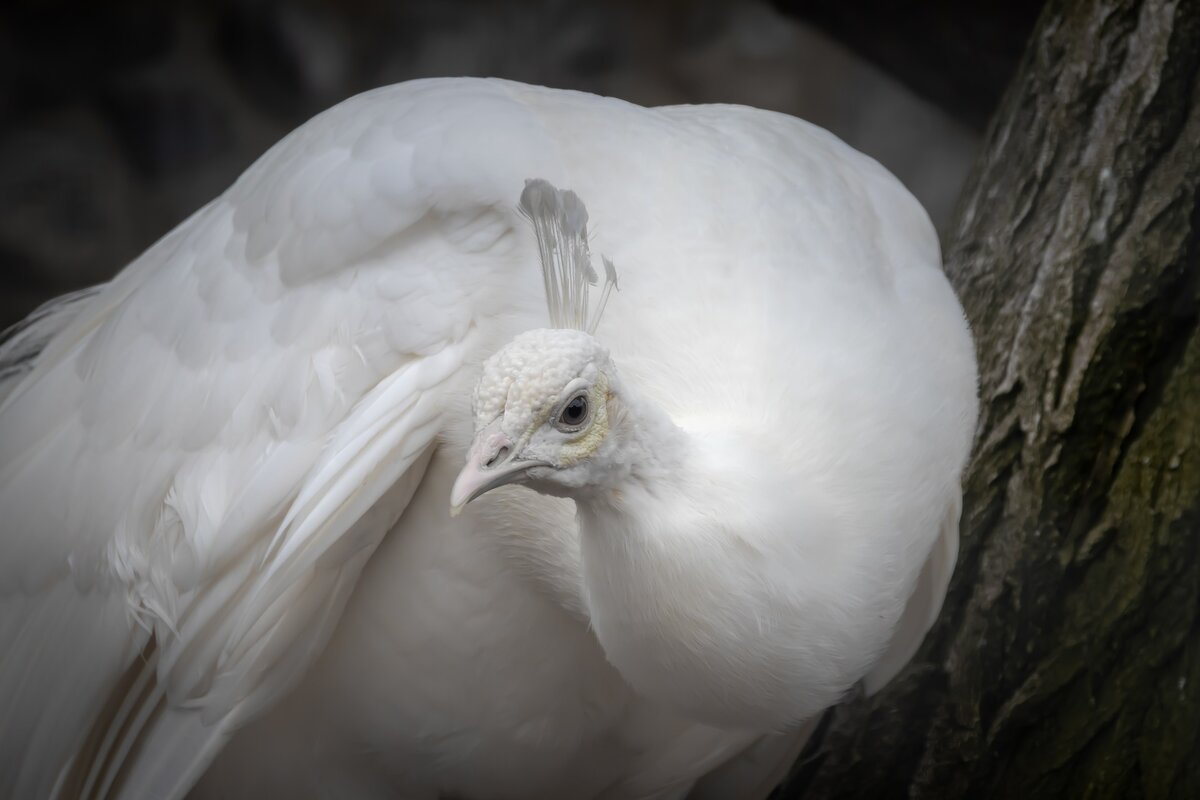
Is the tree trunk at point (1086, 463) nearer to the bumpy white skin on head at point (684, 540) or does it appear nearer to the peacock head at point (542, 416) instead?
the bumpy white skin on head at point (684, 540)

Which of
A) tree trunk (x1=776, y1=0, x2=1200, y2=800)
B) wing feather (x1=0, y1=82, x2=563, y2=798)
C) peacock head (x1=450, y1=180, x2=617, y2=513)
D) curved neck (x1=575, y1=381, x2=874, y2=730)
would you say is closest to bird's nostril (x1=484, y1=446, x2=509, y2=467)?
peacock head (x1=450, y1=180, x2=617, y2=513)

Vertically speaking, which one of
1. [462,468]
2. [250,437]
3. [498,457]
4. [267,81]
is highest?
[267,81]

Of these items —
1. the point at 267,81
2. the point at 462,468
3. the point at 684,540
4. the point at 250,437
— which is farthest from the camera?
the point at 267,81

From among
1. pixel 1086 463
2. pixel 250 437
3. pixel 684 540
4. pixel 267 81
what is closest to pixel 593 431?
pixel 684 540

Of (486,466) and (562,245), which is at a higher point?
(562,245)

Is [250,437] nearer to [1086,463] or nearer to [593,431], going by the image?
[593,431]

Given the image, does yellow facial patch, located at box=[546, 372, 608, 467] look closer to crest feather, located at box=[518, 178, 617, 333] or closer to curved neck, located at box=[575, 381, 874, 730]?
curved neck, located at box=[575, 381, 874, 730]

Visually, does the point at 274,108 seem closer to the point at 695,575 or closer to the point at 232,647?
the point at 232,647

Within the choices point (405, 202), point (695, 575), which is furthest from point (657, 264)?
point (695, 575)
